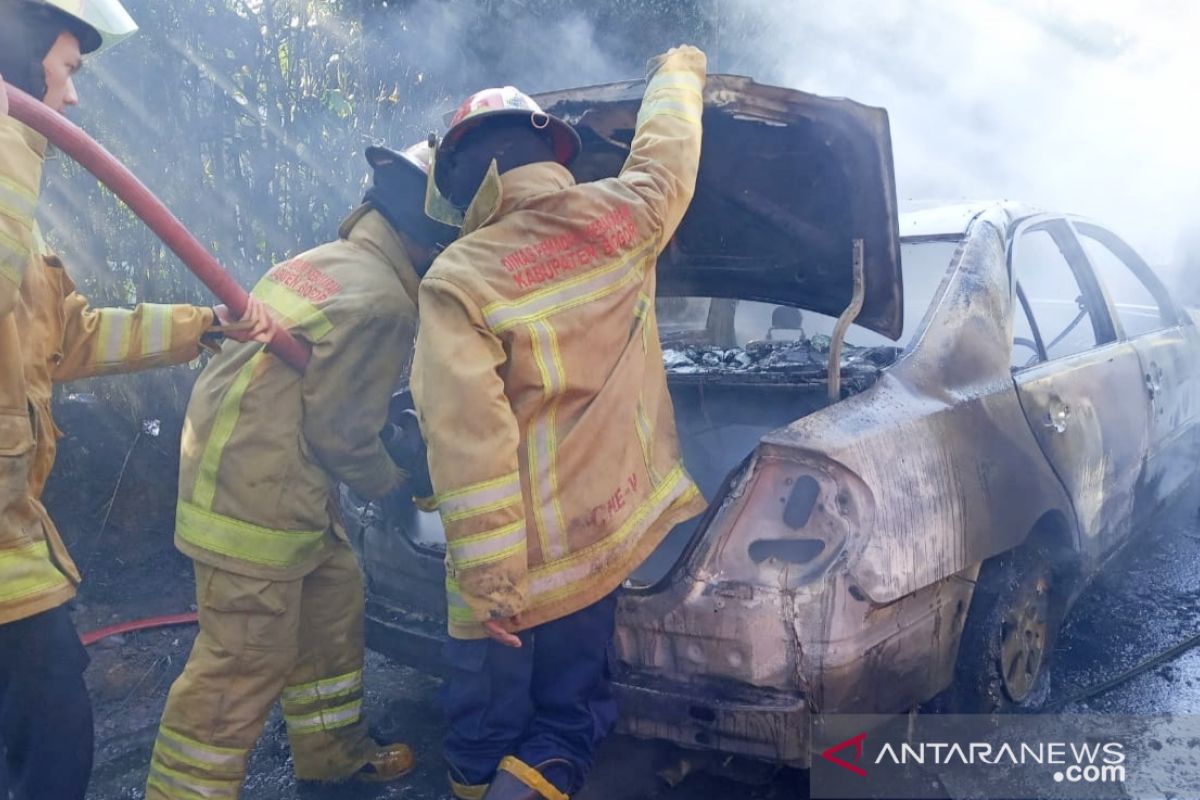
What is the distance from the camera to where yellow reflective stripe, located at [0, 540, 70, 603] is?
84.1 inches

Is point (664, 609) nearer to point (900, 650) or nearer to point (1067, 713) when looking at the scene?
point (900, 650)

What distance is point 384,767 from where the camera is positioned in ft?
9.76

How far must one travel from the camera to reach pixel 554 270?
2209mm

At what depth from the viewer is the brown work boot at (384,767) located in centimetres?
297

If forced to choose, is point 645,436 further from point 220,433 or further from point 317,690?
point 317,690

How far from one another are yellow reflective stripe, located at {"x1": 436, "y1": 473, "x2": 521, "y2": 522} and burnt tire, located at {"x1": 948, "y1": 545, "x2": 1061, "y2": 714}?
1427 millimetres

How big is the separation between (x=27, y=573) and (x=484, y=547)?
1.04 m

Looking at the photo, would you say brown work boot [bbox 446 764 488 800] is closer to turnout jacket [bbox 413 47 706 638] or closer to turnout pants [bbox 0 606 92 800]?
turnout jacket [bbox 413 47 706 638]

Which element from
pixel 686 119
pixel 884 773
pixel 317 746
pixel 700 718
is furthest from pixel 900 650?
pixel 317 746

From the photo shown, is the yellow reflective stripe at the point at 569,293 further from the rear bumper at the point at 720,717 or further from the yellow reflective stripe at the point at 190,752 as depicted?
the yellow reflective stripe at the point at 190,752

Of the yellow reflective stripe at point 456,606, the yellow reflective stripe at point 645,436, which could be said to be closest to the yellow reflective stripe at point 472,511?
the yellow reflective stripe at point 456,606

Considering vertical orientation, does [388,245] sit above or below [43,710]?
above

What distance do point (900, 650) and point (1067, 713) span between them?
1193mm

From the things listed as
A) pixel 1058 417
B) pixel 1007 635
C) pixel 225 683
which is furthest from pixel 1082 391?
pixel 225 683
